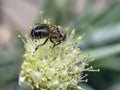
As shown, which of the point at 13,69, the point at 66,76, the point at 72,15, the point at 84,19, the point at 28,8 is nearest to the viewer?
the point at 66,76

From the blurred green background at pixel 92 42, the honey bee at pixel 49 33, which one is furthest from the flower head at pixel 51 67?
the blurred green background at pixel 92 42

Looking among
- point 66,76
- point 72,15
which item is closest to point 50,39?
point 66,76

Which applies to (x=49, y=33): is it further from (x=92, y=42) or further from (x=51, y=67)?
(x=92, y=42)

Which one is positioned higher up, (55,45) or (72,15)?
(72,15)

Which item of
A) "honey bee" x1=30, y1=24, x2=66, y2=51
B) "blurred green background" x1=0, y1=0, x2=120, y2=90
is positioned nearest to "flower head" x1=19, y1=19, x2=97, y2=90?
"honey bee" x1=30, y1=24, x2=66, y2=51

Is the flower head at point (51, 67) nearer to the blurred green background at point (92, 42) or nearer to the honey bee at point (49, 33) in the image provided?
the honey bee at point (49, 33)

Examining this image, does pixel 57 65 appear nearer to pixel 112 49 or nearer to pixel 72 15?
pixel 112 49
